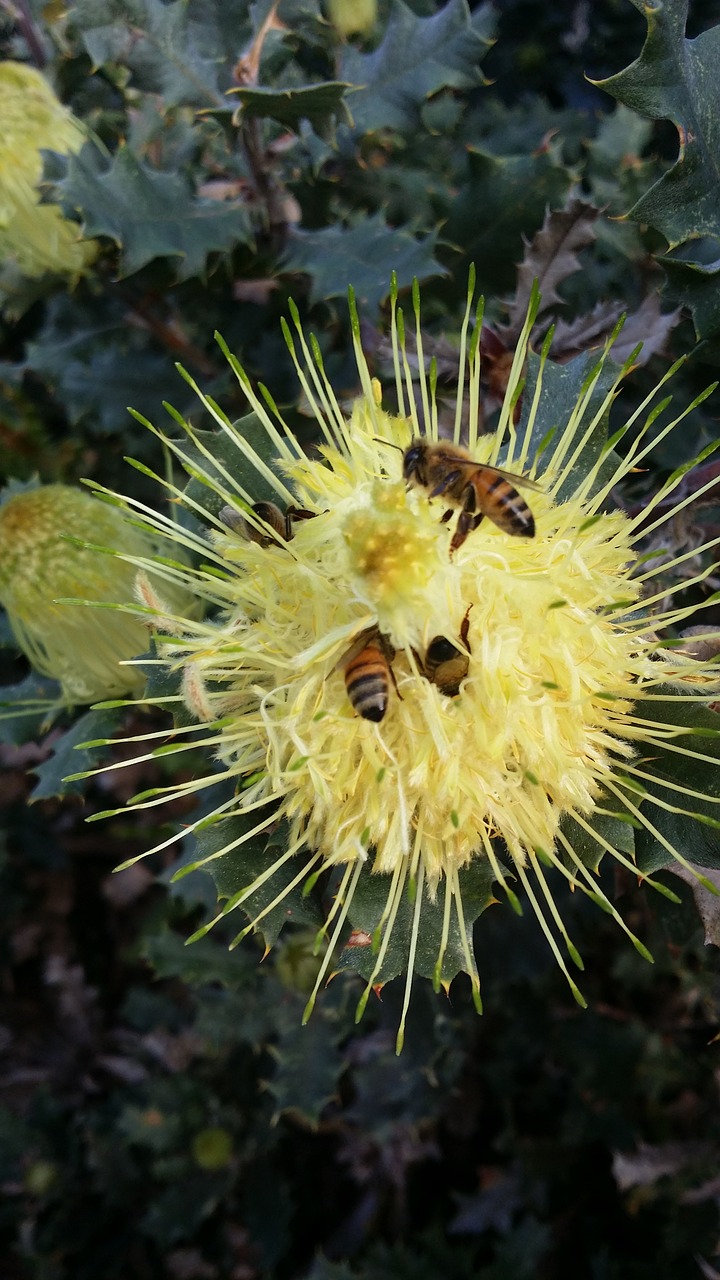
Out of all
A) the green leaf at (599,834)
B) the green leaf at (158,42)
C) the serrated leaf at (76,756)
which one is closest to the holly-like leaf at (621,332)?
the green leaf at (599,834)

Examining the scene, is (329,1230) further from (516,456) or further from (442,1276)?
(516,456)

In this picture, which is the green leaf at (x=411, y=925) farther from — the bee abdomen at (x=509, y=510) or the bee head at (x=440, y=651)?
the bee abdomen at (x=509, y=510)

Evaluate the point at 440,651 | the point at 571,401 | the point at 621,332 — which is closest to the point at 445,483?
the point at 440,651

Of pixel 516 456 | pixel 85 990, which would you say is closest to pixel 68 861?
pixel 85 990

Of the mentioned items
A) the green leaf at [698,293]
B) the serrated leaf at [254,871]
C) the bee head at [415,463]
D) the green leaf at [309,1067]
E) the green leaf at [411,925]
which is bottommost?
the green leaf at [309,1067]

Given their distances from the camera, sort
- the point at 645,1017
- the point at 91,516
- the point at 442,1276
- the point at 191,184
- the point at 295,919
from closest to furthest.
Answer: the point at 295,919
the point at 91,516
the point at 191,184
the point at 442,1276
the point at 645,1017
